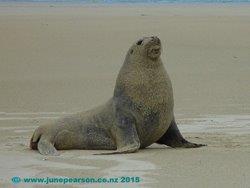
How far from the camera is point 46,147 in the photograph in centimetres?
834

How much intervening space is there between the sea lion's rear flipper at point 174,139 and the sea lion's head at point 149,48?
0.69 m

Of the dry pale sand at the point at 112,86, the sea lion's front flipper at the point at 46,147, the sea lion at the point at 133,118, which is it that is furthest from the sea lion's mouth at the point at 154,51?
the sea lion's front flipper at the point at 46,147

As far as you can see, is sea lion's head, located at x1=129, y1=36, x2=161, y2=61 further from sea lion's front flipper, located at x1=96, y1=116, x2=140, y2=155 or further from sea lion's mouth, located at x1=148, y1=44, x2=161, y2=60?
sea lion's front flipper, located at x1=96, y1=116, x2=140, y2=155

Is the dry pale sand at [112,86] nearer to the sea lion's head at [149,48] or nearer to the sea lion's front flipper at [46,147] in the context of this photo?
the sea lion's front flipper at [46,147]

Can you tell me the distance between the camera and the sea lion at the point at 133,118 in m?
8.21

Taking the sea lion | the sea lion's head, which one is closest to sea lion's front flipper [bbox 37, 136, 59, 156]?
the sea lion


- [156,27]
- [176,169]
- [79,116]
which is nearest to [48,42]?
[156,27]

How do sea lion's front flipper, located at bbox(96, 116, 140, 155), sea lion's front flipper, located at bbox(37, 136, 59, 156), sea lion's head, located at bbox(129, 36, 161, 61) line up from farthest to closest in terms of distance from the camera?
sea lion's head, located at bbox(129, 36, 161, 61)
sea lion's front flipper, located at bbox(37, 136, 59, 156)
sea lion's front flipper, located at bbox(96, 116, 140, 155)

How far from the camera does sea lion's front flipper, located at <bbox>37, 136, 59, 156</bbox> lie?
8135 millimetres

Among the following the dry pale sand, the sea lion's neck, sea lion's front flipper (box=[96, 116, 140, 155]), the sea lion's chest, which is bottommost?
the dry pale sand

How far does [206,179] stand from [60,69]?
35.3ft

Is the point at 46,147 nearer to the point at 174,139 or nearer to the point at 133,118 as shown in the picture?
the point at 133,118

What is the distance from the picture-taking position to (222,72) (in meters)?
16.1

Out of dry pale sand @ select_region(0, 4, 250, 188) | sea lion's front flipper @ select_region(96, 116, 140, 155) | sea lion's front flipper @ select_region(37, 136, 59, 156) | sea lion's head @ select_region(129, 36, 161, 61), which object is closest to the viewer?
dry pale sand @ select_region(0, 4, 250, 188)
